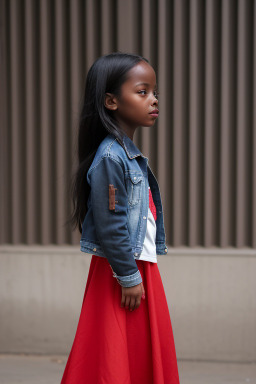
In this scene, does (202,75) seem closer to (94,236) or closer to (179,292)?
(179,292)

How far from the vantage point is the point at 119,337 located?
218 cm

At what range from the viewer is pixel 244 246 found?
13.1 feet

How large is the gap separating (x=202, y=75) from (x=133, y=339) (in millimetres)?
2430

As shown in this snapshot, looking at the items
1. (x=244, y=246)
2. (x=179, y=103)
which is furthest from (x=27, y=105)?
(x=244, y=246)

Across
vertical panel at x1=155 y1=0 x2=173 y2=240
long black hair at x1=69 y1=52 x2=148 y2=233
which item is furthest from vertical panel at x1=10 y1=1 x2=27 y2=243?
long black hair at x1=69 y1=52 x2=148 y2=233

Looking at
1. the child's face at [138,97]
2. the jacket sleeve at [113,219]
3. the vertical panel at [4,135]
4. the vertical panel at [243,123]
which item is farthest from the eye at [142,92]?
the vertical panel at [4,135]

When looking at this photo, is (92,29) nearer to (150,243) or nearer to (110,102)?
(110,102)

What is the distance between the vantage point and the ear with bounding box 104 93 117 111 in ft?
7.29

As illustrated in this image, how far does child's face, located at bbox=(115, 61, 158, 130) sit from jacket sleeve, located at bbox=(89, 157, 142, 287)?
24cm

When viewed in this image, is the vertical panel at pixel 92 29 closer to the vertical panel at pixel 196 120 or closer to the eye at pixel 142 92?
the vertical panel at pixel 196 120

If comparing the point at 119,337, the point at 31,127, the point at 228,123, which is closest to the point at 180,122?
the point at 228,123

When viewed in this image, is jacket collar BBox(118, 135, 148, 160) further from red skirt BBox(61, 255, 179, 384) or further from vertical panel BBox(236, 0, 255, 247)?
vertical panel BBox(236, 0, 255, 247)

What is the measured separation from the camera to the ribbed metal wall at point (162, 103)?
396 centimetres

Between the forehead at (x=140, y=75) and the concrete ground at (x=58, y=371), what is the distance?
2.31 metres
